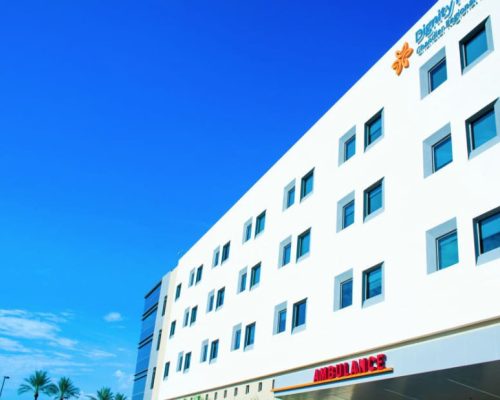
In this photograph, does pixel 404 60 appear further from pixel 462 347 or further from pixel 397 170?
pixel 462 347

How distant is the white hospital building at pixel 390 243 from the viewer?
704 inches

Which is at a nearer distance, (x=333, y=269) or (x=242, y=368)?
(x=333, y=269)

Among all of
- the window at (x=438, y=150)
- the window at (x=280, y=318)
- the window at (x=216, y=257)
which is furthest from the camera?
the window at (x=216, y=257)

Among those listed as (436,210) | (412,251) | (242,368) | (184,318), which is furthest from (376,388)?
(184,318)

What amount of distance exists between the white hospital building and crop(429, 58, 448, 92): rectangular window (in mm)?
66

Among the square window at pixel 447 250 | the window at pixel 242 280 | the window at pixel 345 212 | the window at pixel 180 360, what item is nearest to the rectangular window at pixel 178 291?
the window at pixel 180 360

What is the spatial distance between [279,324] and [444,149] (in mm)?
13310

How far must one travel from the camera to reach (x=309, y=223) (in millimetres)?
29109

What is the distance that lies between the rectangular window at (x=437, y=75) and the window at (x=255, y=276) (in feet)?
53.4

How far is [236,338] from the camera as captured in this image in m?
34.6

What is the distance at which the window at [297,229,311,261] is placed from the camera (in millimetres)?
28828

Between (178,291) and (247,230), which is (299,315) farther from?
(178,291)

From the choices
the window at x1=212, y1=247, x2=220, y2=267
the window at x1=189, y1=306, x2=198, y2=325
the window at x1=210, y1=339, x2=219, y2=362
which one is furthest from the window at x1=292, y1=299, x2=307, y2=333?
the window at x1=189, y1=306, x2=198, y2=325

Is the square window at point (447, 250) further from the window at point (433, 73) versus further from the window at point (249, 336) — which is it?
the window at point (249, 336)
